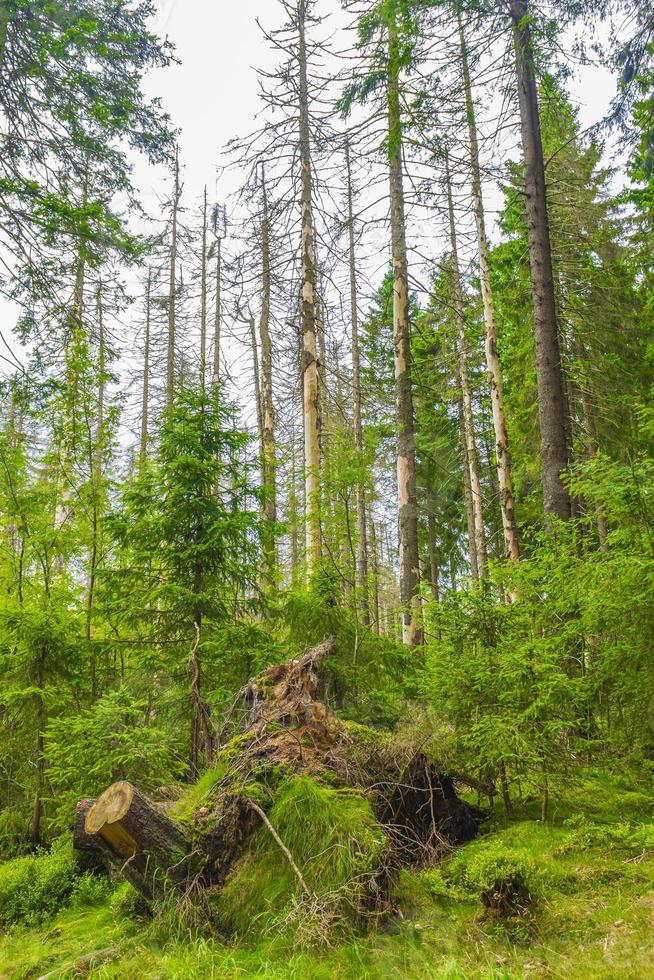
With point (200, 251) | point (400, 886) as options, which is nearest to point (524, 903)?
point (400, 886)

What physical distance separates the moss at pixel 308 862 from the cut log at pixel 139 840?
36cm

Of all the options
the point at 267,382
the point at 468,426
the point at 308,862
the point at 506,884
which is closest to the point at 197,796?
the point at 308,862

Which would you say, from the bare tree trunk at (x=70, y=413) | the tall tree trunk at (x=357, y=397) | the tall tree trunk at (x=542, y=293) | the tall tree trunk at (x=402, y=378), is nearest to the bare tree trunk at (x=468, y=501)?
the tall tree trunk at (x=357, y=397)

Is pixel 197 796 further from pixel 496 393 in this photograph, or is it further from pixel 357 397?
pixel 357 397

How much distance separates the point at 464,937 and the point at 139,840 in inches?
77.3

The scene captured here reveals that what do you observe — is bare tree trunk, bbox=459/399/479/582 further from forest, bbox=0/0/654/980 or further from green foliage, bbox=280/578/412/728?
green foliage, bbox=280/578/412/728

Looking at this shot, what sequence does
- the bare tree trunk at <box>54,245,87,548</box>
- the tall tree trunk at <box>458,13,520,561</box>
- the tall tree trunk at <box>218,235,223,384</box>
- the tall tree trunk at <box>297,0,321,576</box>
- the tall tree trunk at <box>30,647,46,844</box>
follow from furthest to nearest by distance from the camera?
the tall tree trunk at <box>218,235,223,384</box>, the tall tree trunk at <box>458,13,520,561</box>, the tall tree trunk at <box>297,0,321,576</box>, the bare tree trunk at <box>54,245,87,548</box>, the tall tree trunk at <box>30,647,46,844</box>

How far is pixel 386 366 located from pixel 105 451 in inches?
483

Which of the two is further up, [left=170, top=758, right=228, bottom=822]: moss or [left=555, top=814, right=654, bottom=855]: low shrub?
[left=170, top=758, right=228, bottom=822]: moss

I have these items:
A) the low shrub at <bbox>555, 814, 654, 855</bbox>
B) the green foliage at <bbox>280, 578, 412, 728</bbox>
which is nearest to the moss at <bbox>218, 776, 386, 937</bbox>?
the low shrub at <bbox>555, 814, 654, 855</bbox>

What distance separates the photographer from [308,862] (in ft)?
11.6

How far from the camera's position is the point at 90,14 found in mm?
6457

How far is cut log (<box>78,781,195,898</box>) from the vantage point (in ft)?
11.4

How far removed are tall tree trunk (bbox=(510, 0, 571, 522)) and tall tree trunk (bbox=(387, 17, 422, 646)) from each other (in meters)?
1.82
